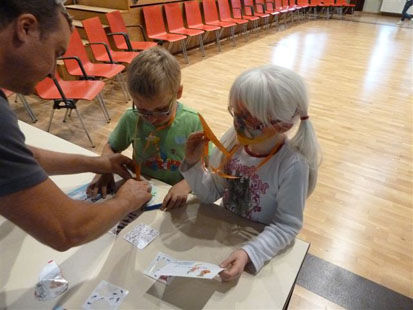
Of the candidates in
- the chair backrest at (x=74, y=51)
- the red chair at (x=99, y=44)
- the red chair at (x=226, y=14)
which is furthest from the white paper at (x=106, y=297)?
the red chair at (x=226, y=14)

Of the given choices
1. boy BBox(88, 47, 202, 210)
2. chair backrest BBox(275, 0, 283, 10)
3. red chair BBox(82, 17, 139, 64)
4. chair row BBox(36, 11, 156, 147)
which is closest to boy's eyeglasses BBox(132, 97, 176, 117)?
boy BBox(88, 47, 202, 210)

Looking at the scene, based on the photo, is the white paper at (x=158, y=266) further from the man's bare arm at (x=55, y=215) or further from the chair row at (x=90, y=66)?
the chair row at (x=90, y=66)

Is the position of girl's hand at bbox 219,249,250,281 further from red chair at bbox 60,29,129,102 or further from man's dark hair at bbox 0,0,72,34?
red chair at bbox 60,29,129,102

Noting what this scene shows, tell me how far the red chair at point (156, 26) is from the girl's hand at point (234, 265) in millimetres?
4367

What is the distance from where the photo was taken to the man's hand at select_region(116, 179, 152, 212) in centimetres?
93

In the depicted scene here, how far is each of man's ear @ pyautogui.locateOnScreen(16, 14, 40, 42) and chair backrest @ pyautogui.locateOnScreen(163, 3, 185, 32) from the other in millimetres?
4903

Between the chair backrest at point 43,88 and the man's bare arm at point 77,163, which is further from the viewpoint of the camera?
the chair backrest at point 43,88

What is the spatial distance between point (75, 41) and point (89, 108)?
75 cm

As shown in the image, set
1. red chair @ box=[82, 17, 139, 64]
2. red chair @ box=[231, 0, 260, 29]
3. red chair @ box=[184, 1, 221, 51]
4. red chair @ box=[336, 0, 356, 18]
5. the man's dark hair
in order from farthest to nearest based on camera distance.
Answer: red chair @ box=[336, 0, 356, 18]
red chair @ box=[231, 0, 260, 29]
red chair @ box=[184, 1, 221, 51]
red chair @ box=[82, 17, 139, 64]
the man's dark hair

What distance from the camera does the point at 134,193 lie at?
96 cm

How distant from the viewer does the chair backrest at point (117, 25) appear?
4.13 metres

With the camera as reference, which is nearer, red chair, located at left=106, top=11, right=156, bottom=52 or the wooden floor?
the wooden floor

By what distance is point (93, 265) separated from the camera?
89 centimetres

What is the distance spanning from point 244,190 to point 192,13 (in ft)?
17.5
